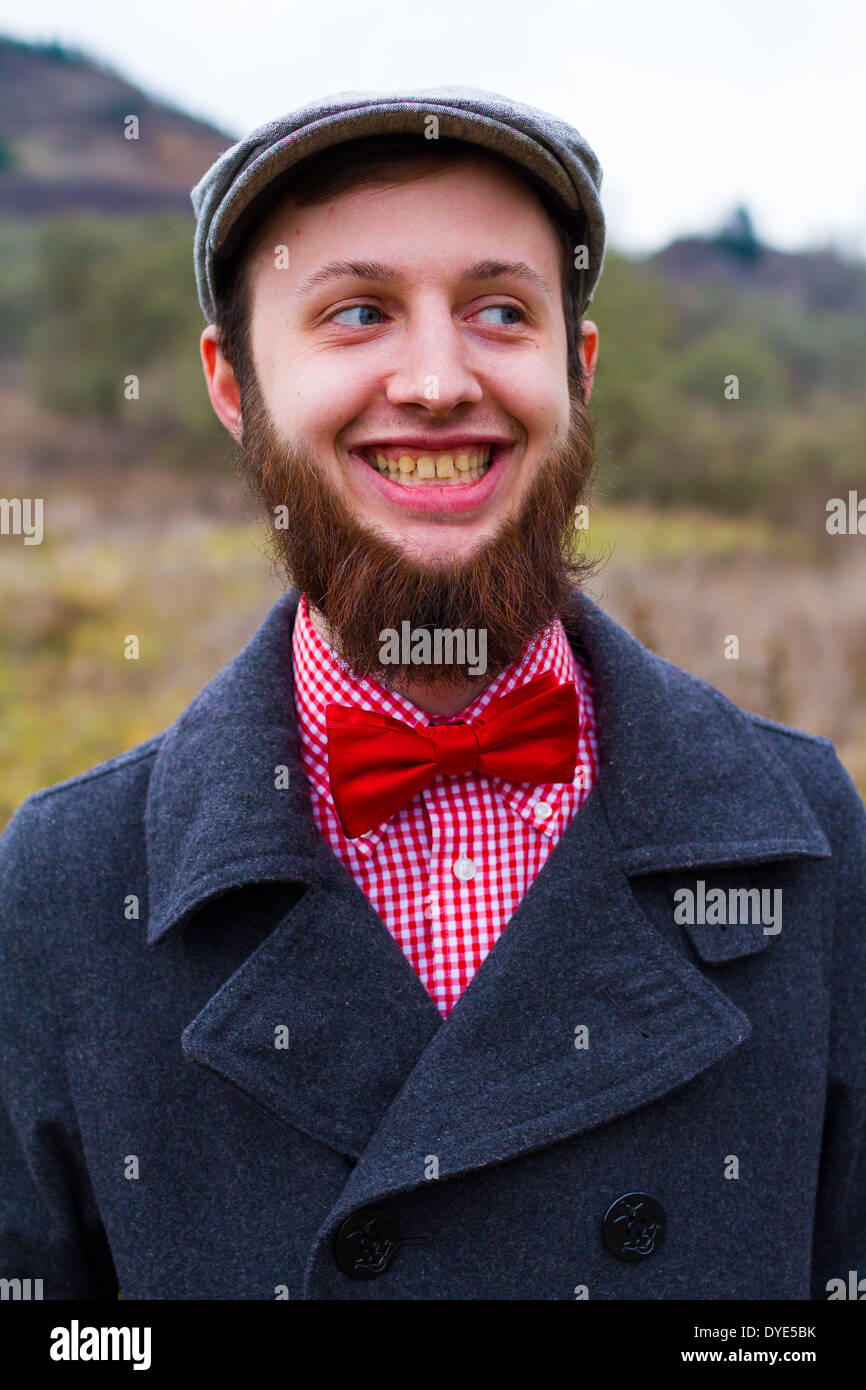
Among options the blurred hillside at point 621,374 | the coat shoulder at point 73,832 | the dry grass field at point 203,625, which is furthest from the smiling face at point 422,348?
the blurred hillside at point 621,374

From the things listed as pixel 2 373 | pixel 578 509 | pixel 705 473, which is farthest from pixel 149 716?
pixel 2 373

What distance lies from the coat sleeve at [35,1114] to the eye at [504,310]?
124 cm

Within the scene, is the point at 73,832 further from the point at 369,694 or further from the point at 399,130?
the point at 399,130

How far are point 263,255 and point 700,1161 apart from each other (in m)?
1.78

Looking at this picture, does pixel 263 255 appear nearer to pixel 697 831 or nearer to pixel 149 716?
pixel 697 831

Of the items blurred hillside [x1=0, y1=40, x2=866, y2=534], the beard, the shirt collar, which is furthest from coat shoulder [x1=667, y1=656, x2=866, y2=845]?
blurred hillside [x1=0, y1=40, x2=866, y2=534]

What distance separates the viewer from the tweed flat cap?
1.69 m

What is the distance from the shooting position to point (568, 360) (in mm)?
2055

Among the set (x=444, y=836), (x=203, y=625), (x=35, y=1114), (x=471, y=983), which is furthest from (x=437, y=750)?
(x=203, y=625)

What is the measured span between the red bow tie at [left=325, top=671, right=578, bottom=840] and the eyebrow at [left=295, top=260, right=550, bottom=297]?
2.43 ft

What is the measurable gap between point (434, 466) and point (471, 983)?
89cm

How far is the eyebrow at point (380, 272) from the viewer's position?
1736 mm

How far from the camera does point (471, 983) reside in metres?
1.71

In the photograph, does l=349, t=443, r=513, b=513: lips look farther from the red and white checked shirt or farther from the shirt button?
the shirt button
